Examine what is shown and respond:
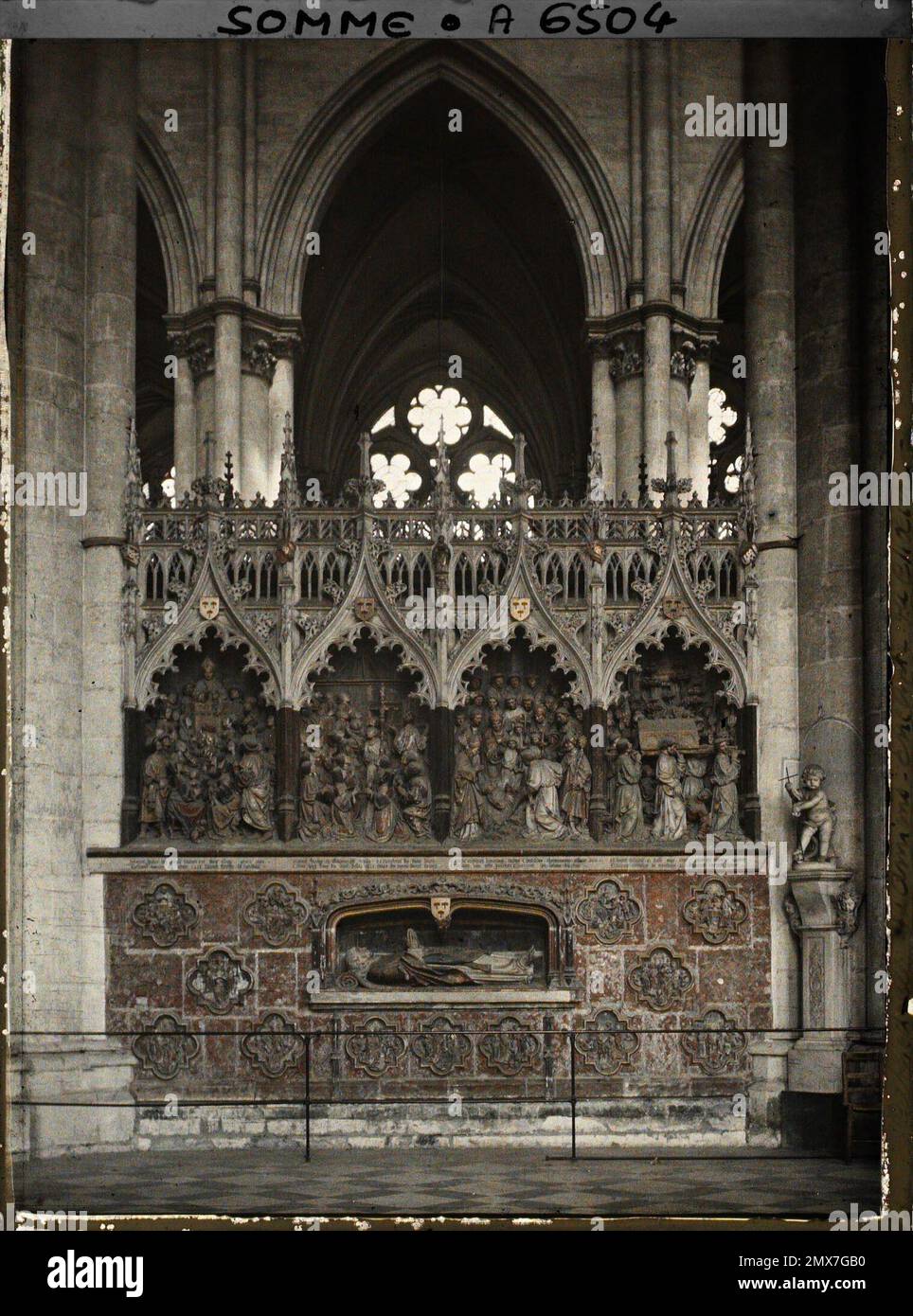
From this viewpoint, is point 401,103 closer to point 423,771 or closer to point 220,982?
point 423,771

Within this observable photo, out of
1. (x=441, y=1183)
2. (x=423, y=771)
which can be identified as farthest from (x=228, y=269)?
(x=441, y=1183)

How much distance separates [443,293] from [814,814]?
34.3ft

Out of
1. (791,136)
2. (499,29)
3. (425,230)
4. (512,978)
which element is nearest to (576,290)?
(425,230)

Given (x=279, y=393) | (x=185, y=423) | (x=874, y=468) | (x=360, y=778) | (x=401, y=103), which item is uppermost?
(x=401, y=103)

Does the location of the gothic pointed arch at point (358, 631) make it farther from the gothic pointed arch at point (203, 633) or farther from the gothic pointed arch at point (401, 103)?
the gothic pointed arch at point (401, 103)

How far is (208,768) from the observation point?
15.9m

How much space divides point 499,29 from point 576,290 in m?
12.5

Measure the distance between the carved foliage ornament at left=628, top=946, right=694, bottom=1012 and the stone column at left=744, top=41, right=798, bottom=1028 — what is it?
73 centimetres

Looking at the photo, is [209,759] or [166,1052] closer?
[166,1052]

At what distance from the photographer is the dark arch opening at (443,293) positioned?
21703 mm

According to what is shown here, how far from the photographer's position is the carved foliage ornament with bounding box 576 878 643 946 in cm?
1564
